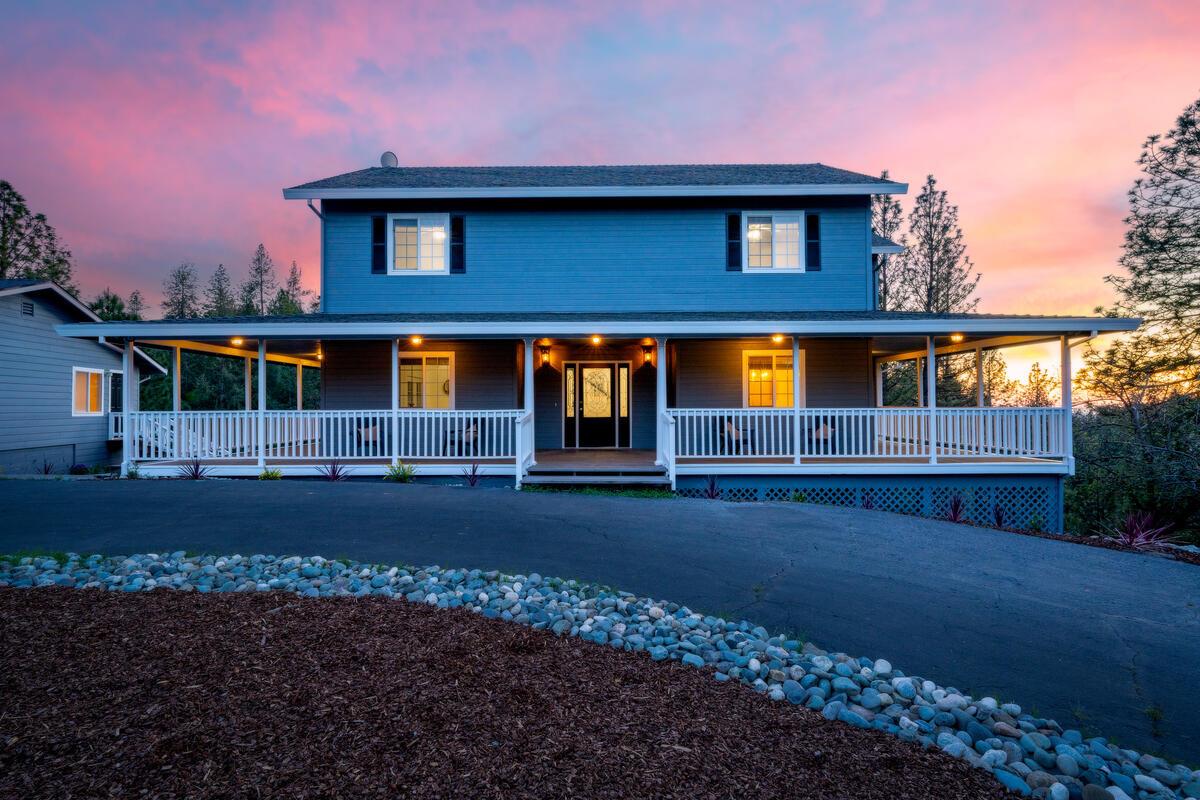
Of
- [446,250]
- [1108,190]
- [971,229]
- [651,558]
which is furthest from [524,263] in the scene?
[971,229]

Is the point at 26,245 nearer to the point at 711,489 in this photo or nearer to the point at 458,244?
the point at 458,244

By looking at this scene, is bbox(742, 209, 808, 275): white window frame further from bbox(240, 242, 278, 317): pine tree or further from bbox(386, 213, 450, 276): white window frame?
bbox(240, 242, 278, 317): pine tree

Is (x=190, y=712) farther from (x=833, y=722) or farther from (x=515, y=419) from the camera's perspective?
(x=515, y=419)

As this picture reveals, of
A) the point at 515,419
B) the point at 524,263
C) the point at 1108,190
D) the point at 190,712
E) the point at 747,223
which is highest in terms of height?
the point at 1108,190

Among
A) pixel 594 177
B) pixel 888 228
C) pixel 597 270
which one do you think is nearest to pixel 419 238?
pixel 597 270

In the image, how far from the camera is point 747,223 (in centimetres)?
1334

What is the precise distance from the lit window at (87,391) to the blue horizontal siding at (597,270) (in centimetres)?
1045

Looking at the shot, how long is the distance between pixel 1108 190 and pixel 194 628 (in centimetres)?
2328

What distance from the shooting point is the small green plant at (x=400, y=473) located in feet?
35.3

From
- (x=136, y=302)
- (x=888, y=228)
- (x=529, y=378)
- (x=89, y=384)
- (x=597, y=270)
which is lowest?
(x=529, y=378)

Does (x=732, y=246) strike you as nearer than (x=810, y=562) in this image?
No

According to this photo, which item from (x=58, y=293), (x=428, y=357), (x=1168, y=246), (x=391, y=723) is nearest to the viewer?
(x=391, y=723)

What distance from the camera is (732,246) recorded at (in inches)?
526

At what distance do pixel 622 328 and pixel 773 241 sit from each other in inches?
196
